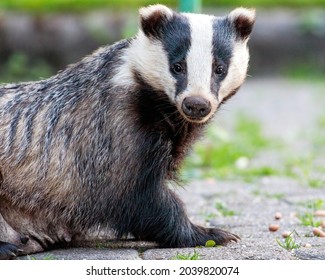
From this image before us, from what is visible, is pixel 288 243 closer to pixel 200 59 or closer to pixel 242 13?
pixel 200 59

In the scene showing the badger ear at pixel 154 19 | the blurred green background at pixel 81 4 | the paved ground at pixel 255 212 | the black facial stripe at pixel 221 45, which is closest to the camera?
the paved ground at pixel 255 212

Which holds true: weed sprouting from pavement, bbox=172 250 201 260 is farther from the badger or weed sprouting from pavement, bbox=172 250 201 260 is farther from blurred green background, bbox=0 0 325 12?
blurred green background, bbox=0 0 325 12

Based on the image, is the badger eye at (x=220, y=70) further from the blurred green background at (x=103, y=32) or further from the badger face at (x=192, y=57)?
the blurred green background at (x=103, y=32)

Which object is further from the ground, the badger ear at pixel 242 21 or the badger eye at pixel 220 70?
the badger ear at pixel 242 21

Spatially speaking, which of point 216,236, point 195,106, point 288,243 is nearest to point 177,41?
point 195,106

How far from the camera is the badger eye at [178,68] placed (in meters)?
4.93

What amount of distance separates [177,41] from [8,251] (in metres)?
1.49

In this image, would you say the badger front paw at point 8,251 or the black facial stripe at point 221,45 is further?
the black facial stripe at point 221,45

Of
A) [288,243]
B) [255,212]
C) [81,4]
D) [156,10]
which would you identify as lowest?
[81,4]

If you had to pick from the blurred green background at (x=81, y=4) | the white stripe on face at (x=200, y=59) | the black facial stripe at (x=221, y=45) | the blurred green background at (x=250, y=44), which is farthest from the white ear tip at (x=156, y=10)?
the blurred green background at (x=81, y=4)

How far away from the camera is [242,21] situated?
17.4ft

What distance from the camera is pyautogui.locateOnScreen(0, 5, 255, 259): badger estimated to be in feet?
16.4

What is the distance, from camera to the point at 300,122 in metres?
10.8

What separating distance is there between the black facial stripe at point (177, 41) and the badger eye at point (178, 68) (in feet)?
0.06
